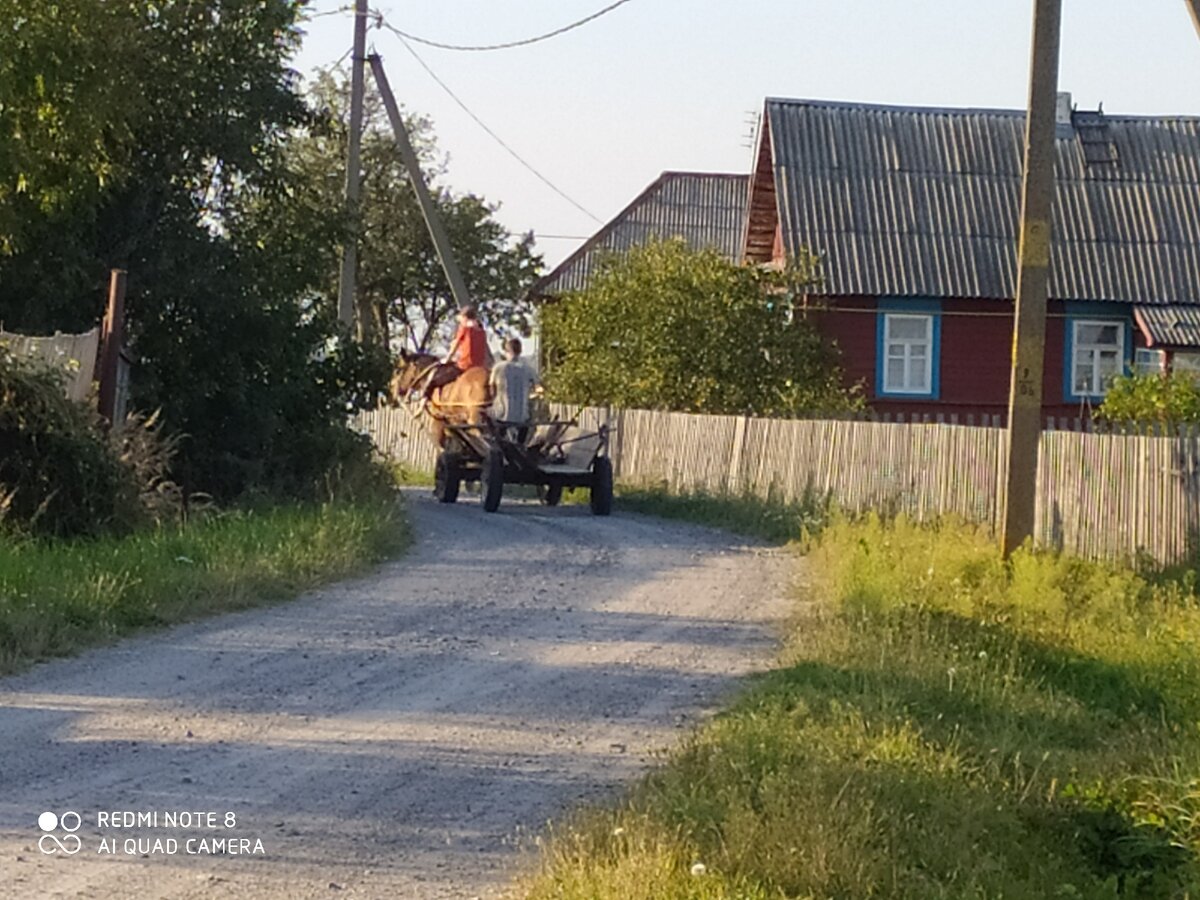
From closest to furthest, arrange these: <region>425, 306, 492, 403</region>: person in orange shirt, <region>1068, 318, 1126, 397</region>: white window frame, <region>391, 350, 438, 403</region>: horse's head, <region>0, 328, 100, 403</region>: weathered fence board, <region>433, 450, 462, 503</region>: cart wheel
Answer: <region>0, 328, 100, 403</region>: weathered fence board, <region>433, 450, 462, 503</region>: cart wheel, <region>425, 306, 492, 403</region>: person in orange shirt, <region>391, 350, 438, 403</region>: horse's head, <region>1068, 318, 1126, 397</region>: white window frame

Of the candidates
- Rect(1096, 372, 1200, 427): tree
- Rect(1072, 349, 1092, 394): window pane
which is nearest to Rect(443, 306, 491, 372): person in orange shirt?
Rect(1096, 372, 1200, 427): tree

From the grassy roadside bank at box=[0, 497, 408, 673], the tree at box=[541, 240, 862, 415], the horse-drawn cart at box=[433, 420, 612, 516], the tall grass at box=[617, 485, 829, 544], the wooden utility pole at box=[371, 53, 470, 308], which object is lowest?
the grassy roadside bank at box=[0, 497, 408, 673]

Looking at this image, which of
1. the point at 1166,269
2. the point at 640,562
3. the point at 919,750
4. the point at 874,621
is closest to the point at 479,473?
the point at 640,562

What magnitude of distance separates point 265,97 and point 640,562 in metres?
6.73

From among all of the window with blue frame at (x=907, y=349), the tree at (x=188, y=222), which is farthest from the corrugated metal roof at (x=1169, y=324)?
the tree at (x=188, y=222)

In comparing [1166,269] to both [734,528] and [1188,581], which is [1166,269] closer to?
[734,528]

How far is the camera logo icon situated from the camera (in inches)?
272

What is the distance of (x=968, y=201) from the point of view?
1420 inches

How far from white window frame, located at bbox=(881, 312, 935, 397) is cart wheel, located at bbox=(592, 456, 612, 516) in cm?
1354

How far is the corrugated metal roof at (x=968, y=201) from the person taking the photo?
114 ft

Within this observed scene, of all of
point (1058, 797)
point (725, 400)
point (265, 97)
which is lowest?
point (1058, 797)

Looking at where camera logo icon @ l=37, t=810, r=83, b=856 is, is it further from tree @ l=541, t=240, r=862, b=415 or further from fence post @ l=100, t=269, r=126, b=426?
tree @ l=541, t=240, r=862, b=415

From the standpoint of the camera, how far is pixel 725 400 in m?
30.7

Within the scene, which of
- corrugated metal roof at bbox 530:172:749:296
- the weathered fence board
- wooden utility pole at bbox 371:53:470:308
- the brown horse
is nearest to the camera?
the weathered fence board
